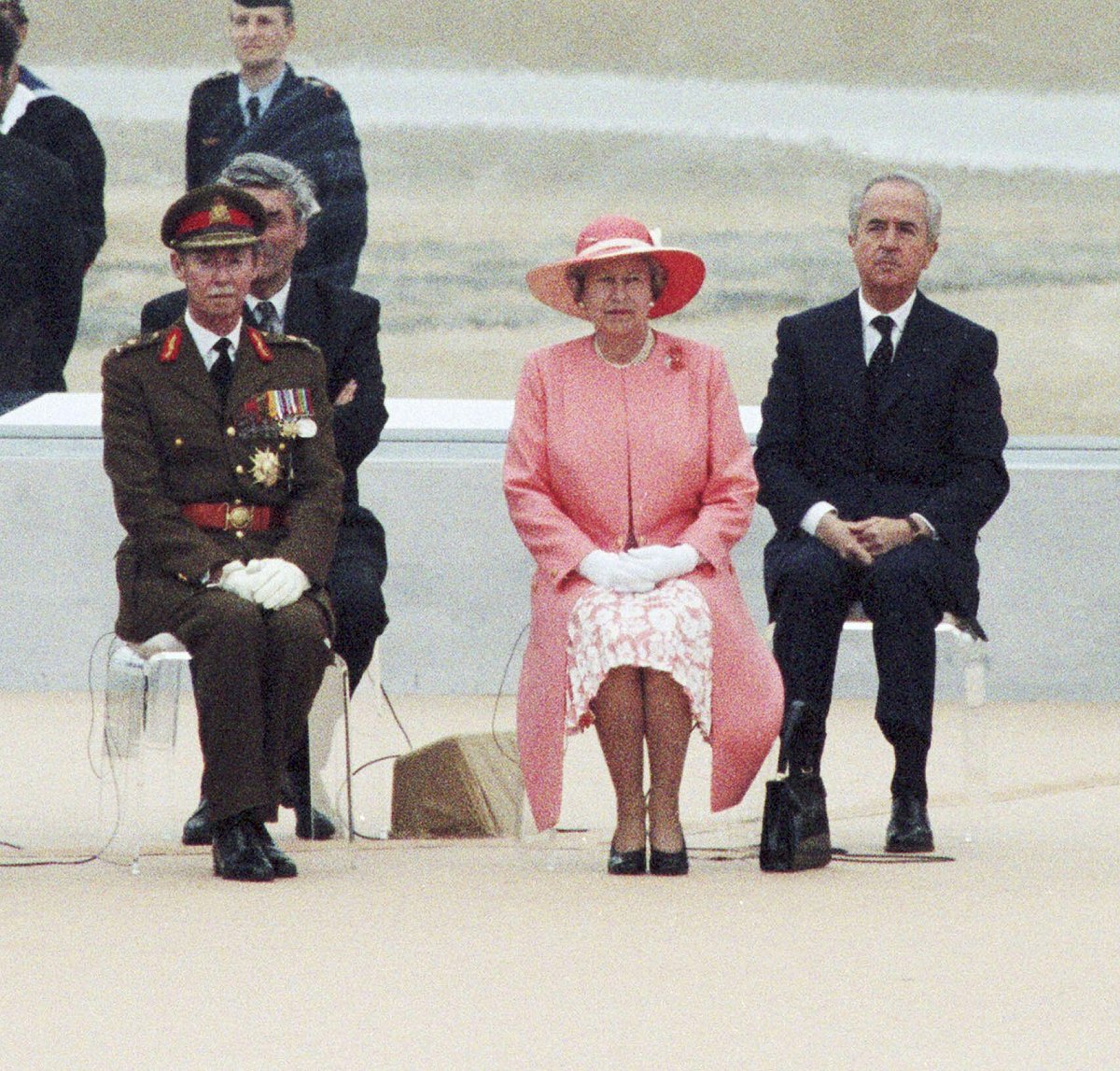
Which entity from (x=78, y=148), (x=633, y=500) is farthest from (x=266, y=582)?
(x=78, y=148)

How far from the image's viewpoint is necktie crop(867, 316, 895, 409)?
6.27 m

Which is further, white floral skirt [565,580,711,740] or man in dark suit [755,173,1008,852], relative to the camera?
man in dark suit [755,173,1008,852]

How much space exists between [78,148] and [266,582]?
13.7 ft

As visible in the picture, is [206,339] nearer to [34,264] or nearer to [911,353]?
[911,353]

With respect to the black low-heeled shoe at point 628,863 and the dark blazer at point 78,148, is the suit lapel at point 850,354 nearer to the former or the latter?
the black low-heeled shoe at point 628,863

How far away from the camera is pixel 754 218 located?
9.48m

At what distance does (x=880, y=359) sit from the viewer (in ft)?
20.7

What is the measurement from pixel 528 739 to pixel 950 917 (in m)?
1.15

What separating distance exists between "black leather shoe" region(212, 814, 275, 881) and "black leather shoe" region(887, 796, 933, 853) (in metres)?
1.45

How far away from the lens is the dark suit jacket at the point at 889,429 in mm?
6168

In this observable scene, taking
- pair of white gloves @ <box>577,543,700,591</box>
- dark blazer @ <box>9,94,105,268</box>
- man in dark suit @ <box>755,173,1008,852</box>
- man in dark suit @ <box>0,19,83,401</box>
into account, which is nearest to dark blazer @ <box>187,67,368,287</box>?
dark blazer @ <box>9,94,105,268</box>

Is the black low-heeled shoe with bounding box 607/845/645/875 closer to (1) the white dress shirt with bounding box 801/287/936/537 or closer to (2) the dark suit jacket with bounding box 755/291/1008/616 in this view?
(2) the dark suit jacket with bounding box 755/291/1008/616

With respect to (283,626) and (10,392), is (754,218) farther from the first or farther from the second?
(283,626)

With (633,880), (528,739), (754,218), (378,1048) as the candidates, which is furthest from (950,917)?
(754,218)
